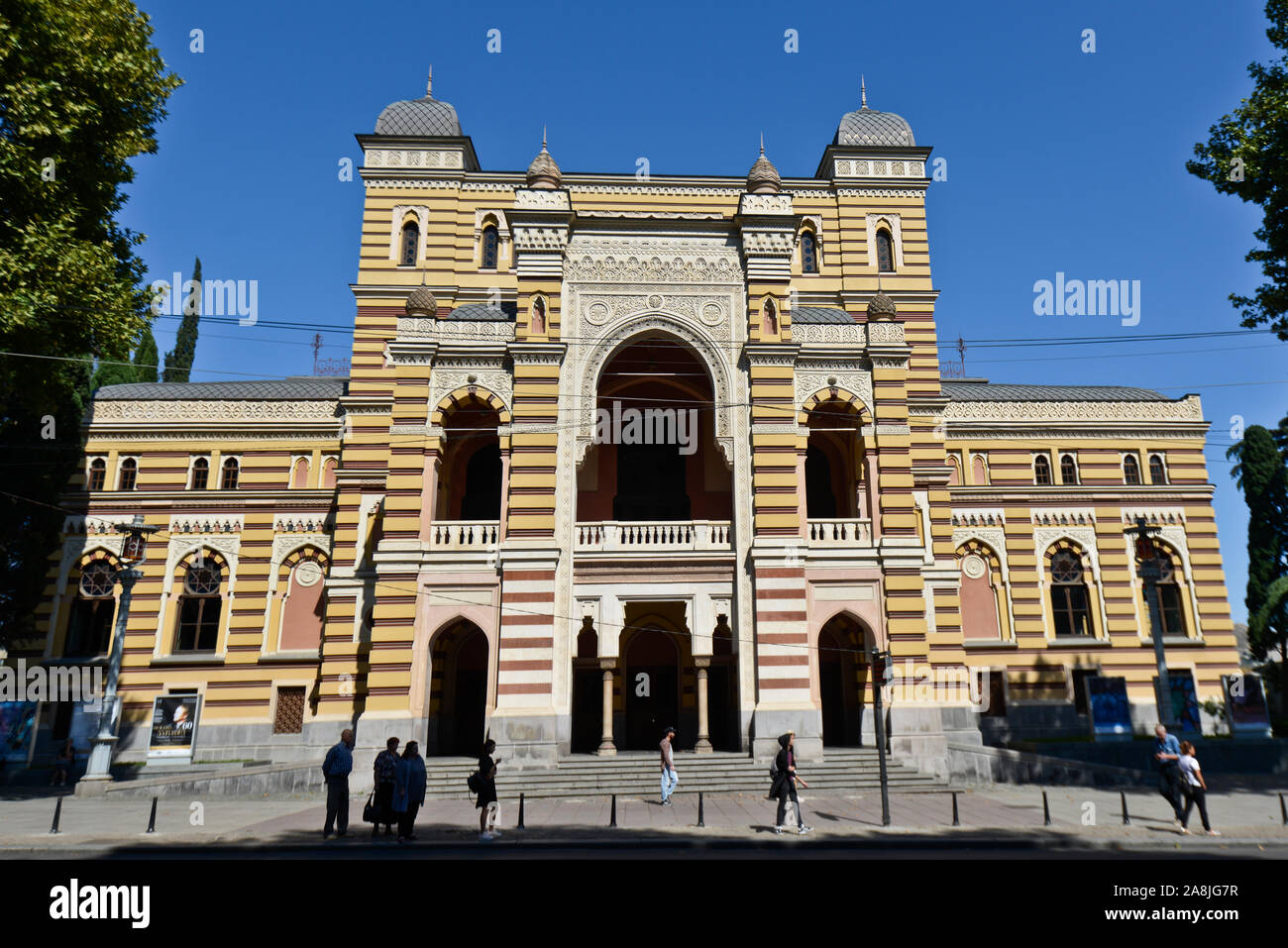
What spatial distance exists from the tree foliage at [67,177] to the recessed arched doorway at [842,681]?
2259 centimetres

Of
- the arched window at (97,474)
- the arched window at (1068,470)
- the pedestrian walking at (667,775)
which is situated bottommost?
the pedestrian walking at (667,775)

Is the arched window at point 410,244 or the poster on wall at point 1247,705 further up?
the arched window at point 410,244

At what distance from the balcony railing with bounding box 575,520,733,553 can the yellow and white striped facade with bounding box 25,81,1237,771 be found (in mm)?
113

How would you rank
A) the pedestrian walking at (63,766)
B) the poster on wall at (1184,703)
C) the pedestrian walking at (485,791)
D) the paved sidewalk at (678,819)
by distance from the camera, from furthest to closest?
the poster on wall at (1184,703)
the pedestrian walking at (63,766)
the paved sidewalk at (678,819)
the pedestrian walking at (485,791)

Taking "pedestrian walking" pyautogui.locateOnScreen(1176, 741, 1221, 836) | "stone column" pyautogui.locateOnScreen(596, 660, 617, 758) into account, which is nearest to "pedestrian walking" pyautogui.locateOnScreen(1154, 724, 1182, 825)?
"pedestrian walking" pyautogui.locateOnScreen(1176, 741, 1221, 836)

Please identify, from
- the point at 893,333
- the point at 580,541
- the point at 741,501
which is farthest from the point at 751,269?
the point at 580,541

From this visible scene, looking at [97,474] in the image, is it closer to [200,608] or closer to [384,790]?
[200,608]

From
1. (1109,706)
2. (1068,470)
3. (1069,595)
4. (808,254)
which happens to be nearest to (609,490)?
(808,254)

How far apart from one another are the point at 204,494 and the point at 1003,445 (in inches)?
1329

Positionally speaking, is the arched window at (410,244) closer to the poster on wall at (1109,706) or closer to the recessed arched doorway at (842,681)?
the recessed arched doorway at (842,681)

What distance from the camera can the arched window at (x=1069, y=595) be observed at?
32.0 m

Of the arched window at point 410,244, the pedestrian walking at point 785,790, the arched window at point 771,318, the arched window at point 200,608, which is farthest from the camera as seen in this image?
the arched window at point 410,244

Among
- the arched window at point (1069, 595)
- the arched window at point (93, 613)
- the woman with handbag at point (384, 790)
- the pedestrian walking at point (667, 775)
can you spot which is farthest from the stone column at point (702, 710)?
the arched window at point (93, 613)

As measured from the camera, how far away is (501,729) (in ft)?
68.7
